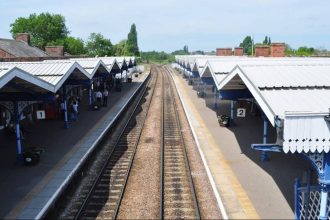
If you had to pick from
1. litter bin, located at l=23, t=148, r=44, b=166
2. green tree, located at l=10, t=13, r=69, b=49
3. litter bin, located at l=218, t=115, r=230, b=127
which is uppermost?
green tree, located at l=10, t=13, r=69, b=49

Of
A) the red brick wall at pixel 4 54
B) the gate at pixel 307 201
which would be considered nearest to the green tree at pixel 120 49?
the red brick wall at pixel 4 54

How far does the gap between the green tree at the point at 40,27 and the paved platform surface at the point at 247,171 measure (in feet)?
230

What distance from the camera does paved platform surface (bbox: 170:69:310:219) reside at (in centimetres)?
1249

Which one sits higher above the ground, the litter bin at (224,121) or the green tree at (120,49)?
the green tree at (120,49)

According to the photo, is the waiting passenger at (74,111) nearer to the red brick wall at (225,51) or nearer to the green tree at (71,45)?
the red brick wall at (225,51)

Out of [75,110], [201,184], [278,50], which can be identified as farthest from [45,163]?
[278,50]

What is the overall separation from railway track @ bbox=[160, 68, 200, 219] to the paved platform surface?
3.35ft

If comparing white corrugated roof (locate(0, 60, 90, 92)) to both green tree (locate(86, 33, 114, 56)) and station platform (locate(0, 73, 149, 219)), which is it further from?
green tree (locate(86, 33, 114, 56))

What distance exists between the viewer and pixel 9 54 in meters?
37.2

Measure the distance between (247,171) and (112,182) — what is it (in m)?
5.52

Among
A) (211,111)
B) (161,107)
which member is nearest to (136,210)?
(211,111)

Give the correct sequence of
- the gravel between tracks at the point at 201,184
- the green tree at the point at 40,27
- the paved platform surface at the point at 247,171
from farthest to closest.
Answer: the green tree at the point at 40,27
the gravel between tracks at the point at 201,184
the paved platform surface at the point at 247,171

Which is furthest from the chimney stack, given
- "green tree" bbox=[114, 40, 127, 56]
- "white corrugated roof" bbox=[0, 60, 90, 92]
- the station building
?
"green tree" bbox=[114, 40, 127, 56]

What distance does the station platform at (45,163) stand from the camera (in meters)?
12.9
